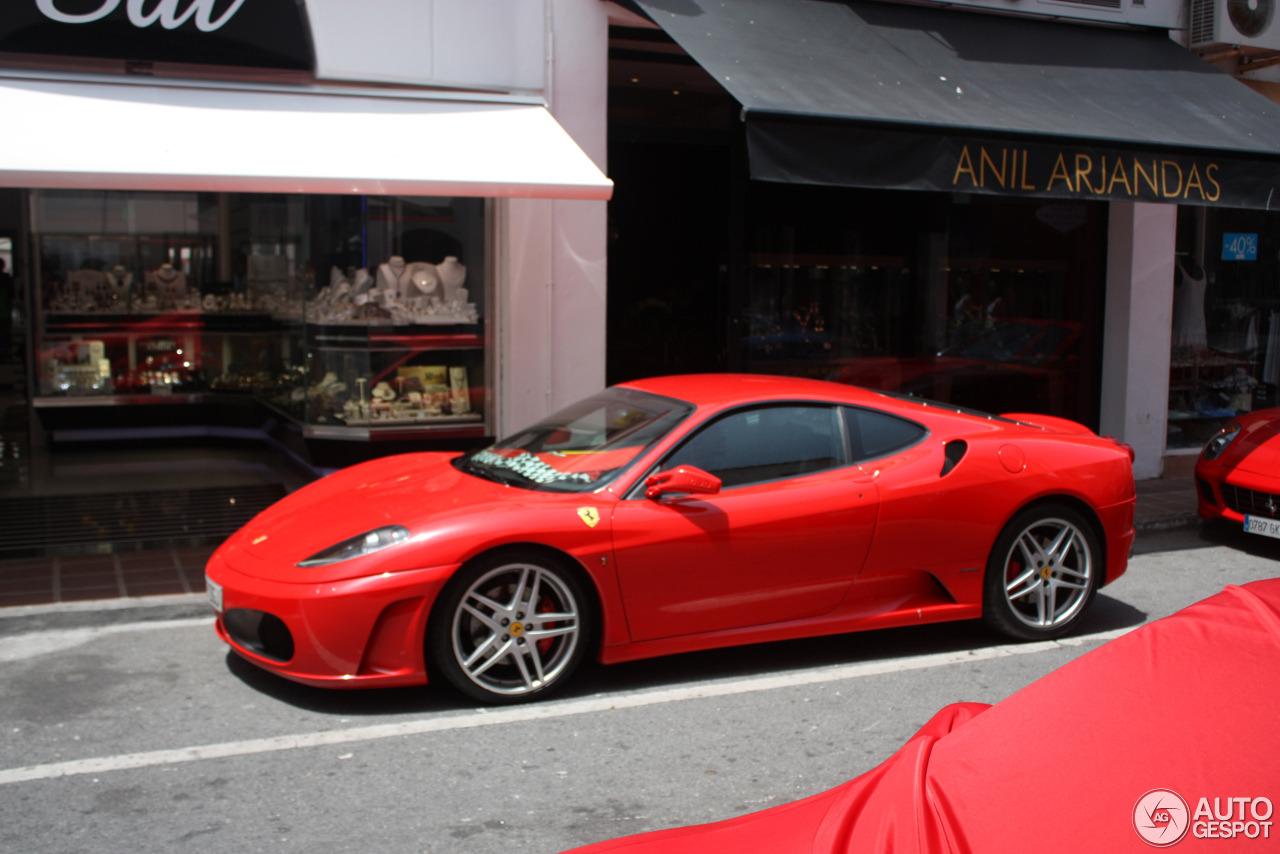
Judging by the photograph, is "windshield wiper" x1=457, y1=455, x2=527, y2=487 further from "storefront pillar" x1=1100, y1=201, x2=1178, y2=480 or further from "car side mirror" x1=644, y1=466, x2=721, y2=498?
"storefront pillar" x1=1100, y1=201, x2=1178, y2=480

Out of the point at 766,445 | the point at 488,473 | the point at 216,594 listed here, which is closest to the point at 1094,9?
the point at 766,445

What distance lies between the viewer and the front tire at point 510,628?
13.7 ft

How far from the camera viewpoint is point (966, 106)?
7488 millimetres

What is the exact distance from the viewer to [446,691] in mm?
4469

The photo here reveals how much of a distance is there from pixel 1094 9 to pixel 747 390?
23.2ft

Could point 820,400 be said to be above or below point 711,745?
above

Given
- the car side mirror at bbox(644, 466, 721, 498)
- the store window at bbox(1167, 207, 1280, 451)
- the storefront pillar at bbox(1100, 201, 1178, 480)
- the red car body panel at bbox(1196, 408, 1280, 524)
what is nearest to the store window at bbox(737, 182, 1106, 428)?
the storefront pillar at bbox(1100, 201, 1178, 480)

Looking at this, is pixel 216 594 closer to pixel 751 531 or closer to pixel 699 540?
pixel 699 540

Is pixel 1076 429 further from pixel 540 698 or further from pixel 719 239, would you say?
pixel 719 239

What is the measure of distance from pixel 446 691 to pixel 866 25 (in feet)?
21.9

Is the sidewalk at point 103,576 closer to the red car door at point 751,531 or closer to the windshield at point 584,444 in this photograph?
the windshield at point 584,444

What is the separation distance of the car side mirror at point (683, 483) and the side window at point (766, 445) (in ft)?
0.58

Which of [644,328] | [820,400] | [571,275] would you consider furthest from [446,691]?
[644,328]

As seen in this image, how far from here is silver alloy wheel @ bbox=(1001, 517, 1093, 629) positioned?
17.0 feet
